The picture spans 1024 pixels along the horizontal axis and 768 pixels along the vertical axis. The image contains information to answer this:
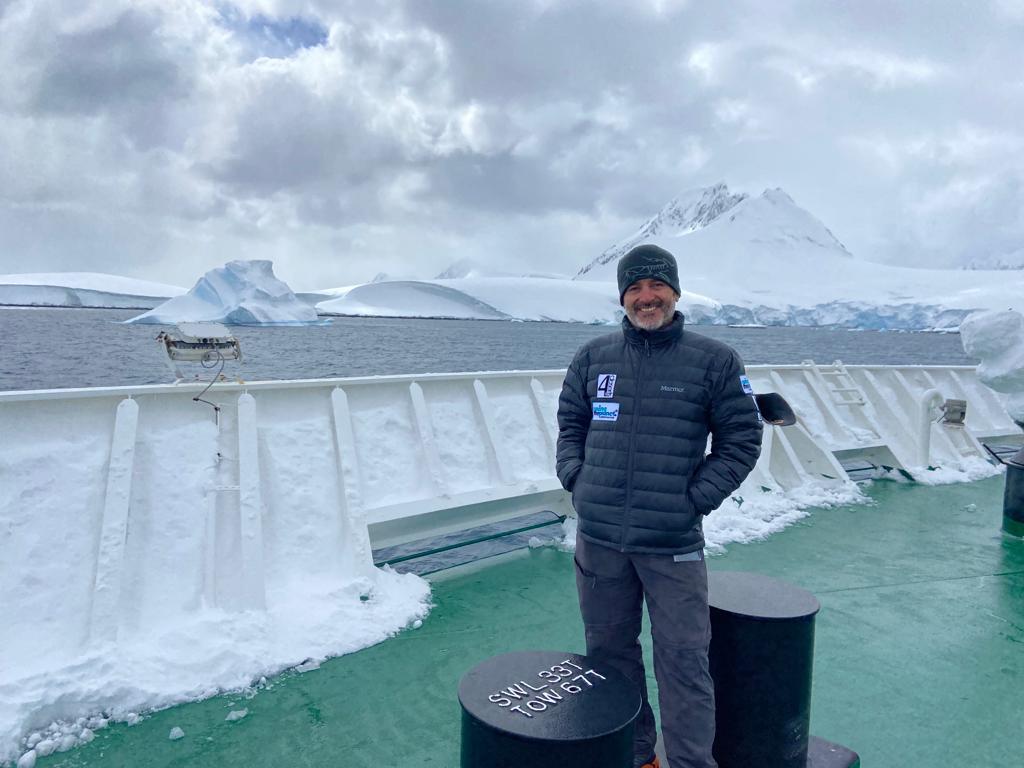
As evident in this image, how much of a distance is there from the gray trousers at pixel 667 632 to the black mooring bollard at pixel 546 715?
0.33m

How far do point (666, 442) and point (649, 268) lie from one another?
562 mm

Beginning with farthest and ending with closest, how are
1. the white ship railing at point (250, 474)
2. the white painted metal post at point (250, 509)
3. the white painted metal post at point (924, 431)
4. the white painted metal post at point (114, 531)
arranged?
the white painted metal post at point (924, 431)
the white painted metal post at point (250, 509)
the white ship railing at point (250, 474)
the white painted metal post at point (114, 531)

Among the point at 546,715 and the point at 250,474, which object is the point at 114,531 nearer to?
the point at 250,474

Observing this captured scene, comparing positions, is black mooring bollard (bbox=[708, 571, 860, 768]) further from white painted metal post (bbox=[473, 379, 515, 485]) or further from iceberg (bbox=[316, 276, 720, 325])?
iceberg (bbox=[316, 276, 720, 325])

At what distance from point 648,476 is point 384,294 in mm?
115490

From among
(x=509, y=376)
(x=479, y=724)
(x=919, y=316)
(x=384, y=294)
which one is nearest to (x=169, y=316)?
(x=384, y=294)

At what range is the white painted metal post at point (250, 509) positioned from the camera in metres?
3.72

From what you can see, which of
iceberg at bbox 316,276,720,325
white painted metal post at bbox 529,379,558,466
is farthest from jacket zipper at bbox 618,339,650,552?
iceberg at bbox 316,276,720,325

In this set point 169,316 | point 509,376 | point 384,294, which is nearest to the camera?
point 509,376

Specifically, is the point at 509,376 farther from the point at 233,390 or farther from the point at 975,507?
the point at 975,507

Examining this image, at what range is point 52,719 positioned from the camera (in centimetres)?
289

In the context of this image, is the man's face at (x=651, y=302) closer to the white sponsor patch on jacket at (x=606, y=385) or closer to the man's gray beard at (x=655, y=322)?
the man's gray beard at (x=655, y=322)

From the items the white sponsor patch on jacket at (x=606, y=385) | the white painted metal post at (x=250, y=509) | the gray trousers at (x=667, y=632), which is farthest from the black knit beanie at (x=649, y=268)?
the white painted metal post at (x=250, y=509)

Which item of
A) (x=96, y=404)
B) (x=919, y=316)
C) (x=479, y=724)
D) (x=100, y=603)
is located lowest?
(x=100, y=603)
